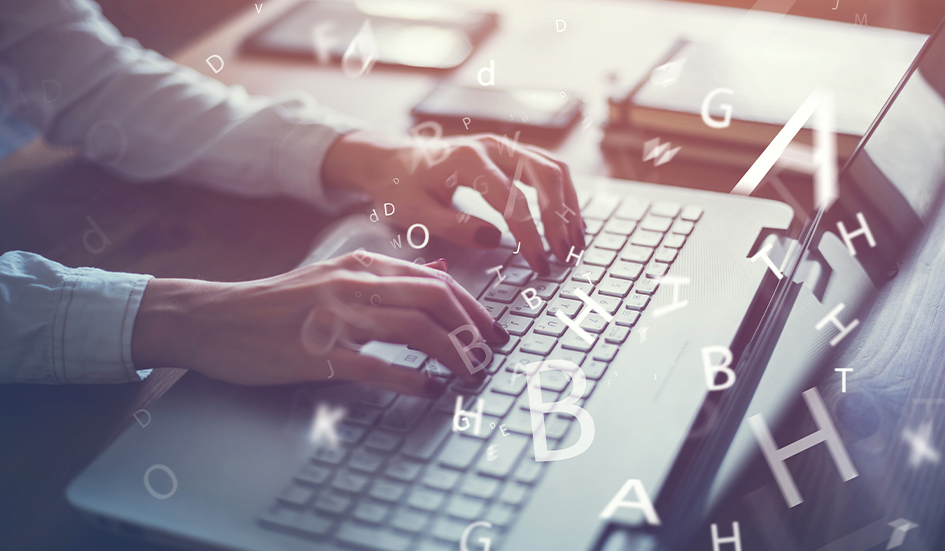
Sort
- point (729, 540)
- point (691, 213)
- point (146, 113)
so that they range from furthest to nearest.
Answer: point (146, 113) < point (691, 213) < point (729, 540)

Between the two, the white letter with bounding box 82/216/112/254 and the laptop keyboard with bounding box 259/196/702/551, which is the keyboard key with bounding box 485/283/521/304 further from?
the white letter with bounding box 82/216/112/254

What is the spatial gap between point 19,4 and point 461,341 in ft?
1.98

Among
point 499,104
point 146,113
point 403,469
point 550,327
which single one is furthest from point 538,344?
point 146,113

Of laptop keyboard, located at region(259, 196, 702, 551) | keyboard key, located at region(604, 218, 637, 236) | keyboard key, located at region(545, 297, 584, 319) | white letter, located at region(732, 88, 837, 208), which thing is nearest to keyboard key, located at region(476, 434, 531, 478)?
laptop keyboard, located at region(259, 196, 702, 551)

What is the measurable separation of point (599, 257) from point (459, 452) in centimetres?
20

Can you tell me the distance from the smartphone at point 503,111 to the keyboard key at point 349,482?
0.40 m

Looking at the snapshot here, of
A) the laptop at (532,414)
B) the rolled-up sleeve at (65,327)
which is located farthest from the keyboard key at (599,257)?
the rolled-up sleeve at (65,327)

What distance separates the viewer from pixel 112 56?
0.68 m

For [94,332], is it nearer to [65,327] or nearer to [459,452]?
[65,327]

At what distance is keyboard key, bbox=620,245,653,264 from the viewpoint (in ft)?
1.59

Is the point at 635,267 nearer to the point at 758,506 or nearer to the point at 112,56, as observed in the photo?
the point at 758,506

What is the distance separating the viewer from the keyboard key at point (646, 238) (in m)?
0.50

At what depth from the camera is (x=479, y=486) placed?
1.09 feet

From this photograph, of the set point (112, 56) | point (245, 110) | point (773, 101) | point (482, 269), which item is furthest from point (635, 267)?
point (112, 56)
